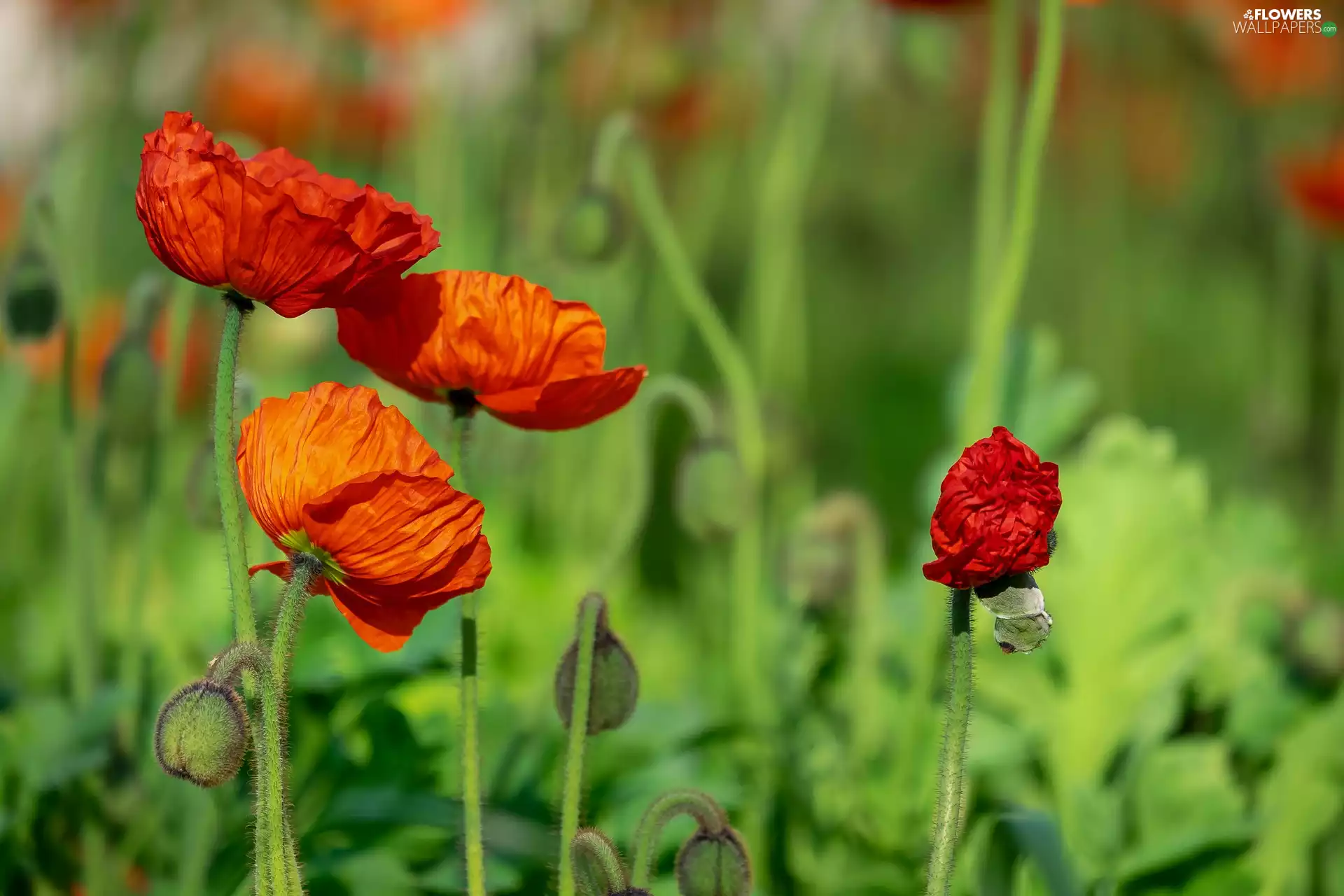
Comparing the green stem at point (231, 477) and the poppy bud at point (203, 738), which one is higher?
the green stem at point (231, 477)

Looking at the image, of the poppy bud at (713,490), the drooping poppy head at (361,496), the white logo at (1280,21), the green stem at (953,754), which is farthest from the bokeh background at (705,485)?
the white logo at (1280,21)

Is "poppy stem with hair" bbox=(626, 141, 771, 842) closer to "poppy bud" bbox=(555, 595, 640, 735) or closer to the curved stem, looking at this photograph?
the curved stem

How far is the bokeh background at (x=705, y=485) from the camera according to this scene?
1306 millimetres

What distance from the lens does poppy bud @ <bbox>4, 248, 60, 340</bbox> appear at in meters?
1.32

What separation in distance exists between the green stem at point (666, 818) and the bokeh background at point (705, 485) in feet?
0.63

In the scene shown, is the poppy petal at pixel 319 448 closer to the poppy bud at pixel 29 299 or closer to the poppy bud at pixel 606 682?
the poppy bud at pixel 606 682

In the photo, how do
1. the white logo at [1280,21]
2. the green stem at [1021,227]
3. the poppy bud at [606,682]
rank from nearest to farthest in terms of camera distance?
the poppy bud at [606,682] < the green stem at [1021,227] < the white logo at [1280,21]

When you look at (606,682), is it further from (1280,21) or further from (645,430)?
(1280,21)

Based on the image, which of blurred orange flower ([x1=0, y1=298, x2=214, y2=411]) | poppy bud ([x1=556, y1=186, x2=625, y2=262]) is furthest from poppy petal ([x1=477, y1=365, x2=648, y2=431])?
blurred orange flower ([x1=0, y1=298, x2=214, y2=411])

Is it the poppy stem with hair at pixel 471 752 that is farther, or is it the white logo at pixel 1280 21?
the white logo at pixel 1280 21

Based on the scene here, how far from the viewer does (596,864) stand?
2.69 ft

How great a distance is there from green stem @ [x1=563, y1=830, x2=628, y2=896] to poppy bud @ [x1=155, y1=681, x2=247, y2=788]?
0.66 feet

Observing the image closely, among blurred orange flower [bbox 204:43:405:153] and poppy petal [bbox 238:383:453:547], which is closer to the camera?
poppy petal [bbox 238:383:453:547]

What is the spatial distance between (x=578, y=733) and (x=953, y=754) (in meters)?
0.25
